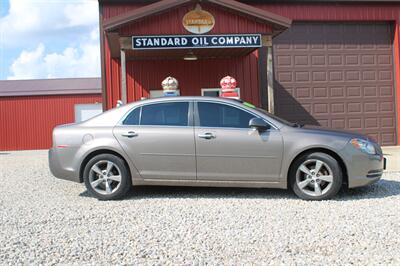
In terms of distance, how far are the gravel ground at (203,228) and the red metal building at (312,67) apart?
Answer: 6.17 metres

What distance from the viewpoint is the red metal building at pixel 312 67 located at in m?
12.4

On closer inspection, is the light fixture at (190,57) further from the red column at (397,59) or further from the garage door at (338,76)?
the red column at (397,59)

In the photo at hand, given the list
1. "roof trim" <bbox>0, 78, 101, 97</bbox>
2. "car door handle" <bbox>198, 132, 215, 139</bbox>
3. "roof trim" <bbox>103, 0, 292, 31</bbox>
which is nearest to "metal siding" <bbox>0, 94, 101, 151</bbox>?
"roof trim" <bbox>0, 78, 101, 97</bbox>

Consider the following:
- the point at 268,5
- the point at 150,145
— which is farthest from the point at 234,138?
the point at 268,5

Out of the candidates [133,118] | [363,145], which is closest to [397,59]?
[363,145]

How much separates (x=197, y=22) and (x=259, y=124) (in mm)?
4398

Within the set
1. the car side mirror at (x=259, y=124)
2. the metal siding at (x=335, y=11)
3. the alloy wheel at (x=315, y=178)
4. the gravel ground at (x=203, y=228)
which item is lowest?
the gravel ground at (x=203, y=228)

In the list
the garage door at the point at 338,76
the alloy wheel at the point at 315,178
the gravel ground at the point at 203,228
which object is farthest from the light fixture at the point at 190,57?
the alloy wheel at the point at 315,178

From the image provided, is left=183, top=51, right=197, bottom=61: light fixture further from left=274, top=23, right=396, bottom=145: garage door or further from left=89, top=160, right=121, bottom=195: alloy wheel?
left=89, top=160, right=121, bottom=195: alloy wheel

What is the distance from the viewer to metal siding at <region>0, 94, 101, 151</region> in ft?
67.0

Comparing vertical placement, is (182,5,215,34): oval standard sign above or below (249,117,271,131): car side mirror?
above

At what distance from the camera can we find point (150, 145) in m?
6.13

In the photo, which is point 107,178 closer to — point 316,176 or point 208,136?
point 208,136

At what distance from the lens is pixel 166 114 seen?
633 centimetres
